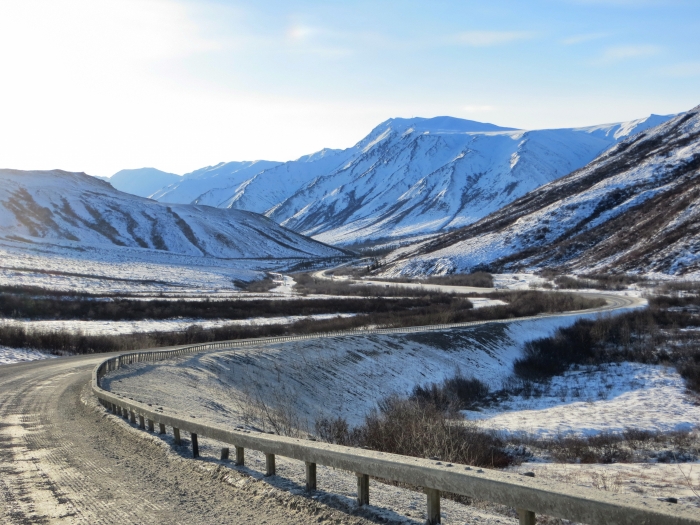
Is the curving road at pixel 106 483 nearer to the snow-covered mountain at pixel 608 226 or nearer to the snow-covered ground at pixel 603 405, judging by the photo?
the snow-covered ground at pixel 603 405

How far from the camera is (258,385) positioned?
28000mm

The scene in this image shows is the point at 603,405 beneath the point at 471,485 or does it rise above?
beneath

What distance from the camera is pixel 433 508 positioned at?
5840 mm

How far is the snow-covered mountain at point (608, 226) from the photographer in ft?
320

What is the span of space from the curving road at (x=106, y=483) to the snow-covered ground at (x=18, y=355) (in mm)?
17782

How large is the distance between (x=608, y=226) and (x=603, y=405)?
322 ft

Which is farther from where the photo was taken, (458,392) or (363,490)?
(458,392)

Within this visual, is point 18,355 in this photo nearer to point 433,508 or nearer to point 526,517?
point 433,508

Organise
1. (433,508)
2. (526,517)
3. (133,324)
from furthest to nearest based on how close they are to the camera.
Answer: (133,324)
(433,508)
(526,517)

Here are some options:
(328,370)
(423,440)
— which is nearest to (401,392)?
(328,370)

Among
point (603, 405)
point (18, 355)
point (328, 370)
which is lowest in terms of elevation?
point (603, 405)

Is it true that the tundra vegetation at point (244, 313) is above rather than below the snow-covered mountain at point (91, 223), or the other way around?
below

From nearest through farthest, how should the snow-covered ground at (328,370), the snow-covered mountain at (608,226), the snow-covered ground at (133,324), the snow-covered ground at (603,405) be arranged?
the snow-covered ground at (328,370) < the snow-covered ground at (603,405) < the snow-covered ground at (133,324) < the snow-covered mountain at (608,226)

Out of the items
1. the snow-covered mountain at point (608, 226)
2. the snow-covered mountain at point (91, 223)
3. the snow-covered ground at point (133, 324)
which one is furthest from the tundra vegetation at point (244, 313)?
the snow-covered mountain at point (91, 223)
